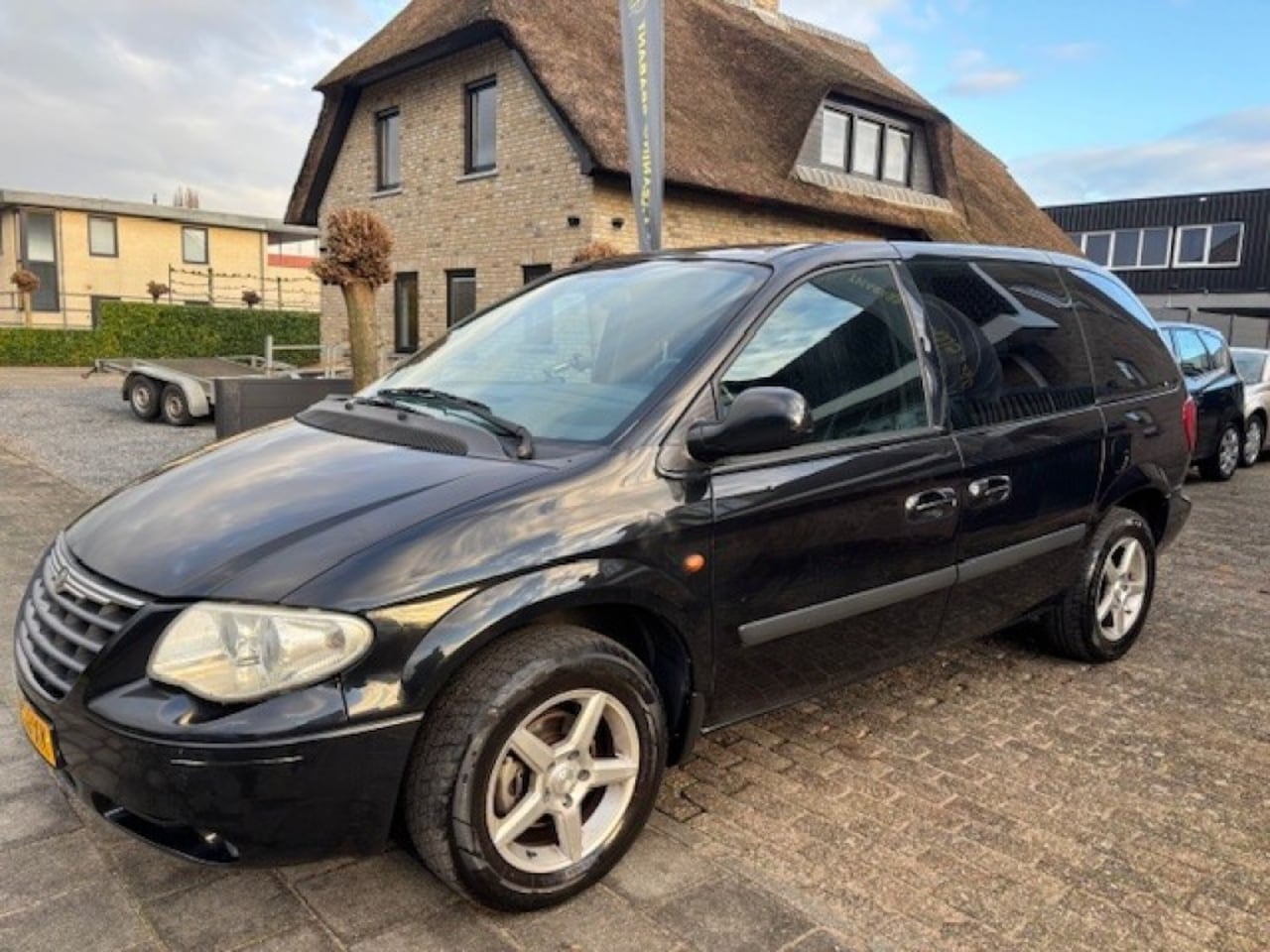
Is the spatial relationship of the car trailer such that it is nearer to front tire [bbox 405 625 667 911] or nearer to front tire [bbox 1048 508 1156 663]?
front tire [bbox 1048 508 1156 663]

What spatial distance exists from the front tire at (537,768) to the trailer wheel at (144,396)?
12.9m

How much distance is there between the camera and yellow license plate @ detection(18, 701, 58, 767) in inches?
90.3

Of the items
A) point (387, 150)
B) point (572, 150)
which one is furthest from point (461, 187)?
point (572, 150)

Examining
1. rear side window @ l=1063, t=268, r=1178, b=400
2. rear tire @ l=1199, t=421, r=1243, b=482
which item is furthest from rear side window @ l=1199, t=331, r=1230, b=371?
rear side window @ l=1063, t=268, r=1178, b=400

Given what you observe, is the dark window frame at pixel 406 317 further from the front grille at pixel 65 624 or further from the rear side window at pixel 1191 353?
the front grille at pixel 65 624

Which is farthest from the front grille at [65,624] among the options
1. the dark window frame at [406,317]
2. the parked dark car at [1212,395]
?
the dark window frame at [406,317]

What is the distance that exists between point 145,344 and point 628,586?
2494 cm

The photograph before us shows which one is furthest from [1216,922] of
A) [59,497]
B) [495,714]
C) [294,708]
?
[59,497]

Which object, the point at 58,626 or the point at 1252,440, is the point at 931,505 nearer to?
the point at 58,626

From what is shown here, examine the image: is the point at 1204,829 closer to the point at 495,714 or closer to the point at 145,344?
the point at 495,714

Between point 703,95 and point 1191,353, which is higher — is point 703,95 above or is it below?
above

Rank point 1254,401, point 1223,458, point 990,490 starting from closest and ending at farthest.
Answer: point 990,490, point 1223,458, point 1254,401

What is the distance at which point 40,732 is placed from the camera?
236cm

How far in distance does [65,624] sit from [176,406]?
11972mm
